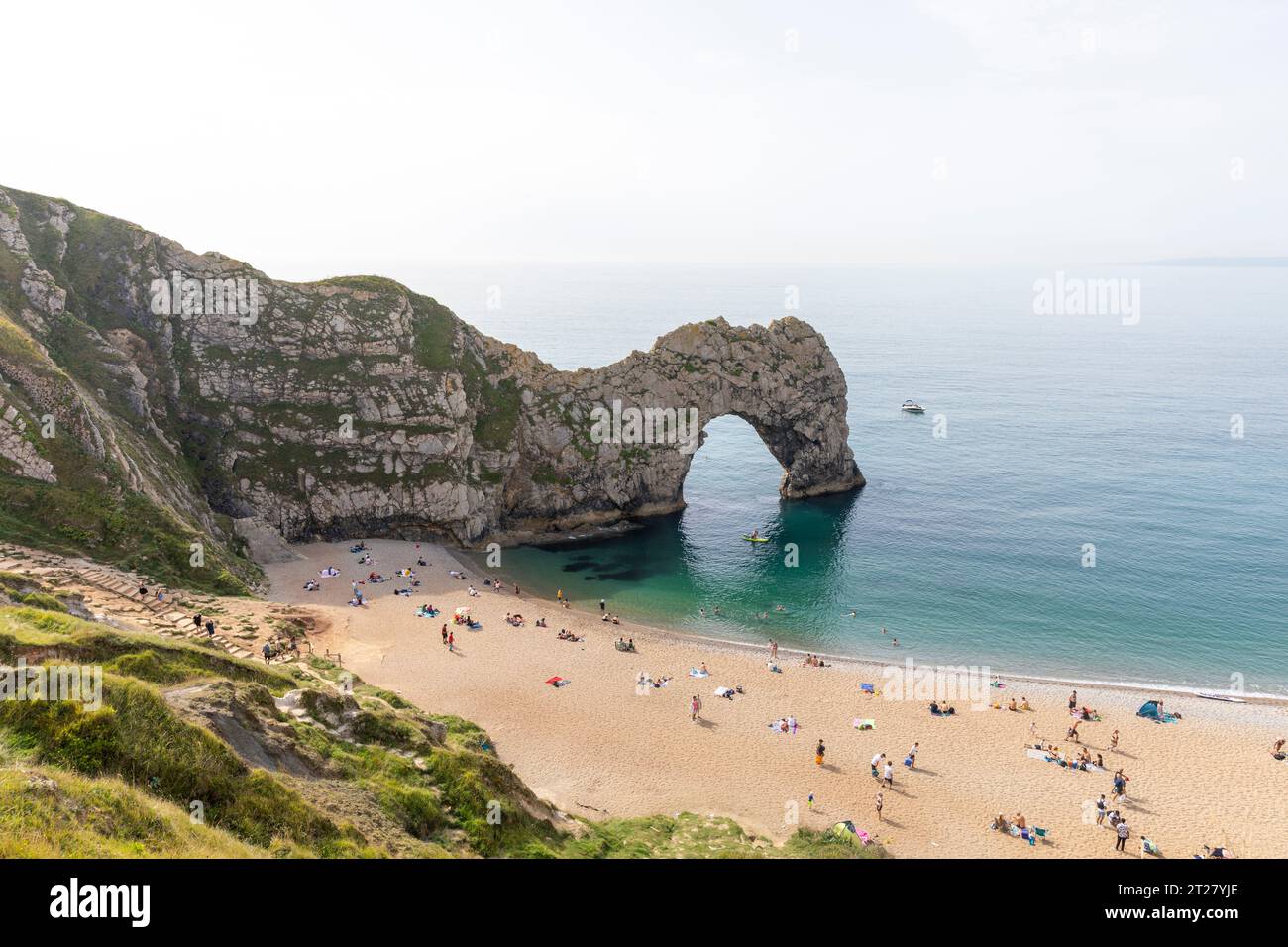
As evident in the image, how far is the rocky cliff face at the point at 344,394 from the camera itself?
54938mm

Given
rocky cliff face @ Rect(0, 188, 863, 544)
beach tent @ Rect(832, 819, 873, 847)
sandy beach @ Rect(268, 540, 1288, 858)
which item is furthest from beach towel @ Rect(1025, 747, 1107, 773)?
rocky cliff face @ Rect(0, 188, 863, 544)

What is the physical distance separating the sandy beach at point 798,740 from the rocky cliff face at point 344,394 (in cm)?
1320

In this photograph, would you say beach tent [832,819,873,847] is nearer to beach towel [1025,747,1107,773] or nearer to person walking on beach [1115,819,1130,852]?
person walking on beach [1115,819,1130,852]

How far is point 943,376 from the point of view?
493 feet

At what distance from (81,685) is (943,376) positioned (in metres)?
158

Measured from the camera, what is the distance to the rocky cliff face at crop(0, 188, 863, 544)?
54.9 metres

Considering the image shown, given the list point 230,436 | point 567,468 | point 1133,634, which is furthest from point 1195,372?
point 230,436

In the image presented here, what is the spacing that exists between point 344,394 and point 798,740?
49.3 m

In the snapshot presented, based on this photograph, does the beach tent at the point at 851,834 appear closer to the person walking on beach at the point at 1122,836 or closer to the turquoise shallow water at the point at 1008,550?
the person walking on beach at the point at 1122,836

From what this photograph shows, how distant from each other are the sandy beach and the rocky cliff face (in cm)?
1320

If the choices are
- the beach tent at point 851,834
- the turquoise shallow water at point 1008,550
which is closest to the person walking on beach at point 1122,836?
the beach tent at point 851,834
